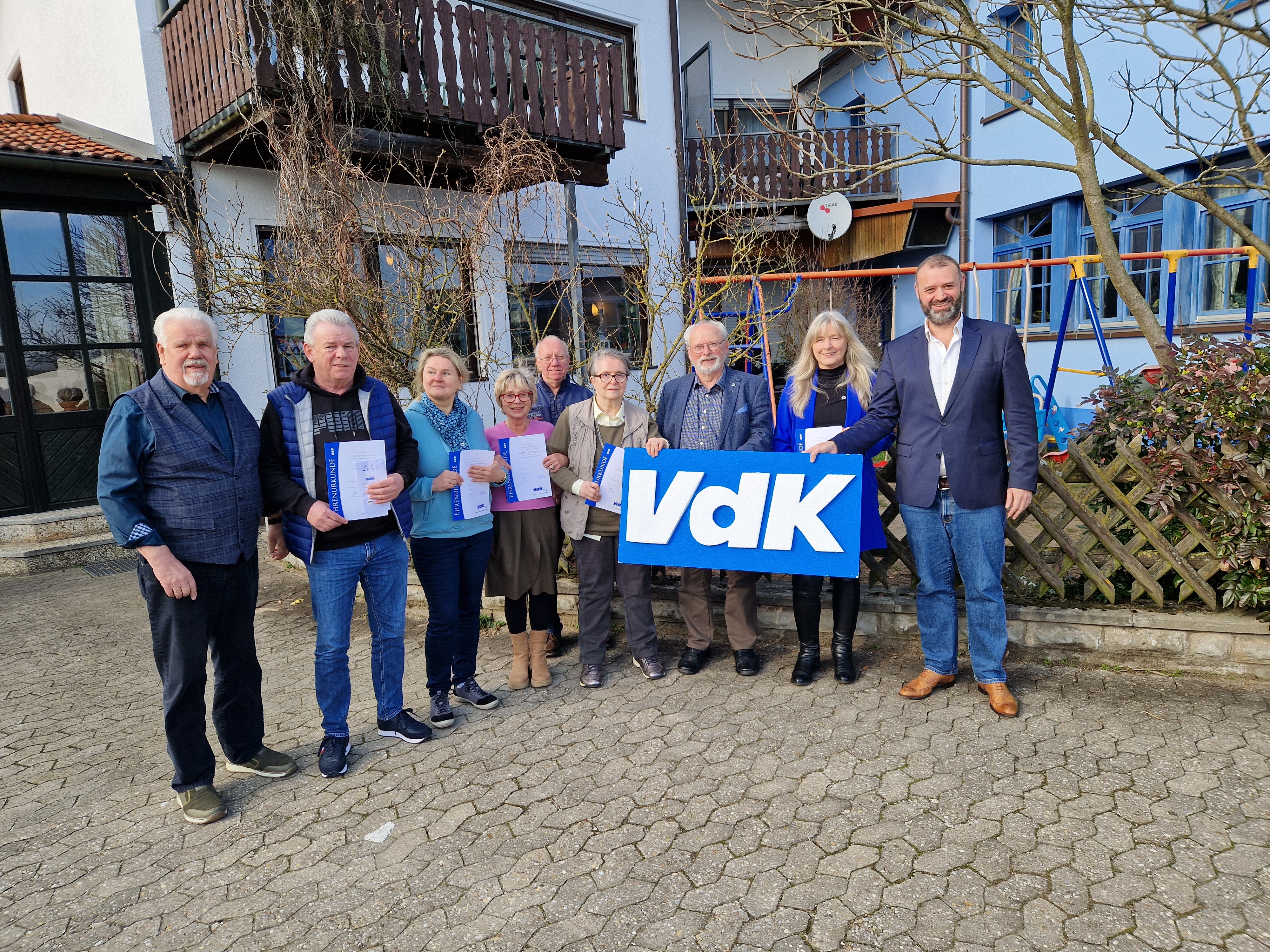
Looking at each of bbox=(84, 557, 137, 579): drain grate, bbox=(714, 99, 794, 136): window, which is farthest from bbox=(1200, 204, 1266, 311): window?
bbox=(84, 557, 137, 579): drain grate

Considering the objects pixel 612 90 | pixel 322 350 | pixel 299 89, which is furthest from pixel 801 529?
pixel 612 90

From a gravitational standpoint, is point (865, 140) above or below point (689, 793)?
above

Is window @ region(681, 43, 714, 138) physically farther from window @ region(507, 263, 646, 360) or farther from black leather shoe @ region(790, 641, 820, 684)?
black leather shoe @ region(790, 641, 820, 684)

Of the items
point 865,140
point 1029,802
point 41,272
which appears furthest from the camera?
point 865,140

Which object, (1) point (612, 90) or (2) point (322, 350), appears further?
(1) point (612, 90)

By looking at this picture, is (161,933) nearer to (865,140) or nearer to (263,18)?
(263,18)

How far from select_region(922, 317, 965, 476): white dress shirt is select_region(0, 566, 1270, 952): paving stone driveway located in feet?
4.56

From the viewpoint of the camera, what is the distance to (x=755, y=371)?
10.9 meters

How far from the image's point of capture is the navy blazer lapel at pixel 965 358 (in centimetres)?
347

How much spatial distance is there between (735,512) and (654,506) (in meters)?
0.43

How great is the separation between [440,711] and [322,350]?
1.81 meters

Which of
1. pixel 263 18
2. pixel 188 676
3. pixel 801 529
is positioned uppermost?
pixel 263 18

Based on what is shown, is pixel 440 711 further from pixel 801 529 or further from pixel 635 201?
pixel 635 201

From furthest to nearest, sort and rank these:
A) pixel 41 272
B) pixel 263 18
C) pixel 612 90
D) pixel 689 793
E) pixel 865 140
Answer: pixel 865 140 → pixel 612 90 → pixel 41 272 → pixel 263 18 → pixel 689 793
